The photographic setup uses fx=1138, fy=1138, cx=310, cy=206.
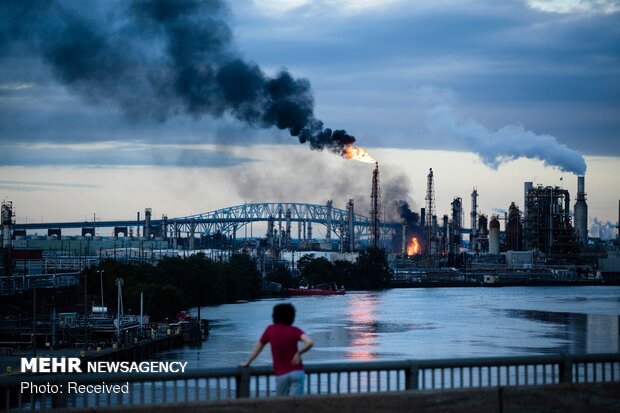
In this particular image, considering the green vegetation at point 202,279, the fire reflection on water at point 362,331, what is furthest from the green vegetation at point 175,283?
the fire reflection on water at point 362,331

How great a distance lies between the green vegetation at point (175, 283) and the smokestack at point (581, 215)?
63.1 m

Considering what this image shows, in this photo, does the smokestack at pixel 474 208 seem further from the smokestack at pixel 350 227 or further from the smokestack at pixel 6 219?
the smokestack at pixel 6 219

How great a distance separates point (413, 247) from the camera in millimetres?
178750

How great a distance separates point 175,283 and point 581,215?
304 feet

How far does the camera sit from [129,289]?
64062 millimetres

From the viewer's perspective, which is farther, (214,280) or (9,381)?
(214,280)

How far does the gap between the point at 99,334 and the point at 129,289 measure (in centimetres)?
1717

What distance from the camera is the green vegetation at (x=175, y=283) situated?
Answer: 63.6 m

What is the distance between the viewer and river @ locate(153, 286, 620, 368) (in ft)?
140

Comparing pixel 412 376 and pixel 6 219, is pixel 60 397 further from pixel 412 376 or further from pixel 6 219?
pixel 6 219

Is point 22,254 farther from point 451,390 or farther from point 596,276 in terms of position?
point 451,390

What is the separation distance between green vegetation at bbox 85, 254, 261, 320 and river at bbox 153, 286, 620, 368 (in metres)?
3.05

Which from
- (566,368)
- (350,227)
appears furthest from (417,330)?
(350,227)

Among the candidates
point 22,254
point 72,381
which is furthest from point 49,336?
point 22,254
